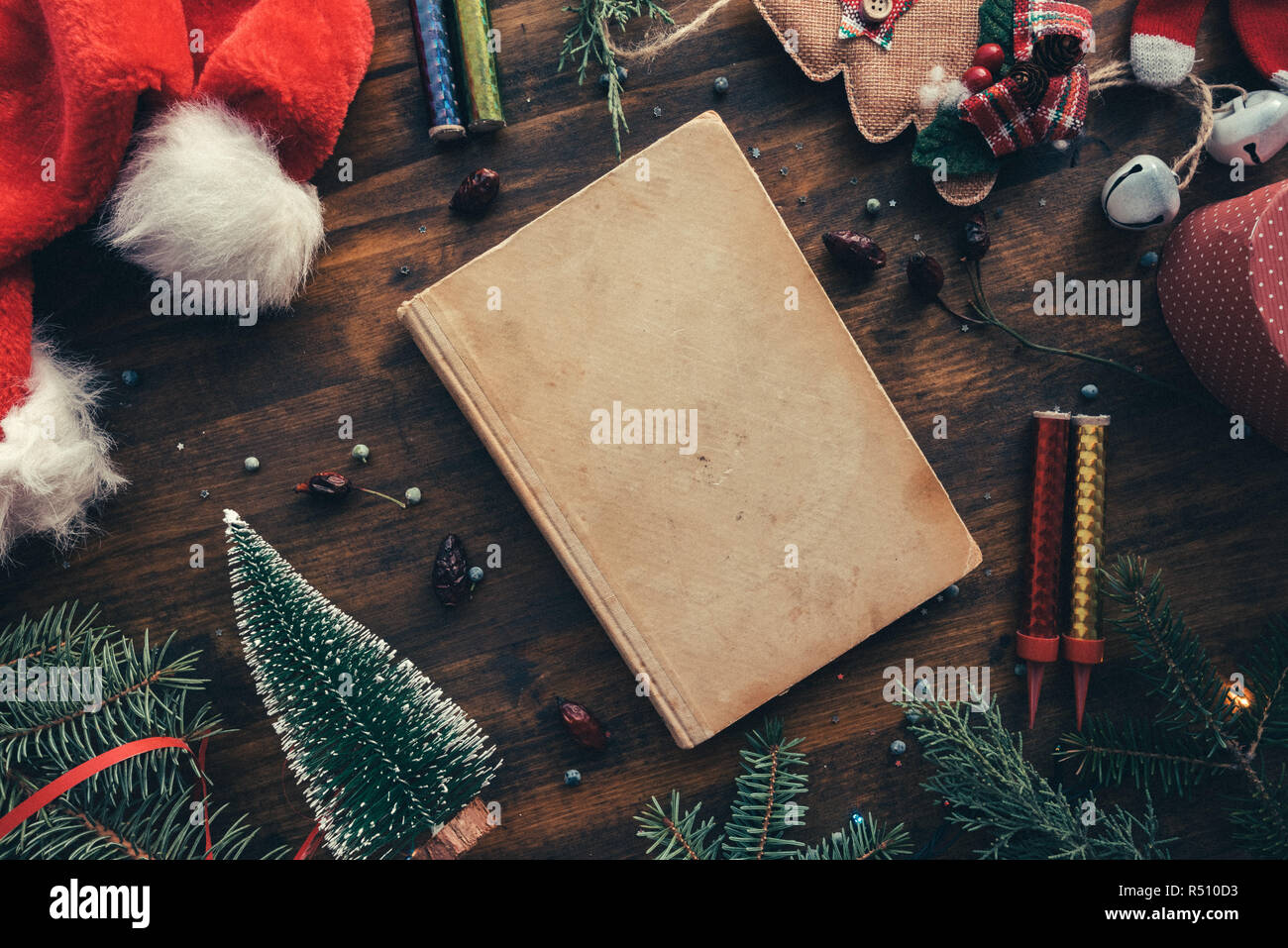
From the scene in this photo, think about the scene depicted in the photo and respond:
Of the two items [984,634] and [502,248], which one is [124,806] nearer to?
[502,248]

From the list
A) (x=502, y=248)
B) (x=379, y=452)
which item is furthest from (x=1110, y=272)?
(x=379, y=452)

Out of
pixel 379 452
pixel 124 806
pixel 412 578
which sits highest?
pixel 379 452

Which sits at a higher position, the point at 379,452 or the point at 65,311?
the point at 65,311

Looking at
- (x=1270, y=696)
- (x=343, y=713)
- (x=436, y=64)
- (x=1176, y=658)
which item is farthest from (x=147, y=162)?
(x=1270, y=696)

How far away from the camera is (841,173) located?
844 millimetres

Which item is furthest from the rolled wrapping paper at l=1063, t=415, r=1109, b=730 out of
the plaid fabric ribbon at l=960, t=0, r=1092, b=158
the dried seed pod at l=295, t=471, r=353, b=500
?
the dried seed pod at l=295, t=471, r=353, b=500

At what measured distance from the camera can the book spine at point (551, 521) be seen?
779mm

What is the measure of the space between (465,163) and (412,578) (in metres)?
0.47

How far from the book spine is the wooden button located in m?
0.56

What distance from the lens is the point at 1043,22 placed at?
79cm

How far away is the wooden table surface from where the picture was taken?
82 cm

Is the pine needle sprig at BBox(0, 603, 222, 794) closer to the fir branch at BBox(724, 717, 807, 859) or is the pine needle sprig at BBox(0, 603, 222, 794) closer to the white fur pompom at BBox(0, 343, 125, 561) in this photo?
the white fur pompom at BBox(0, 343, 125, 561)

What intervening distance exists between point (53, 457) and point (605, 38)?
72 centimetres

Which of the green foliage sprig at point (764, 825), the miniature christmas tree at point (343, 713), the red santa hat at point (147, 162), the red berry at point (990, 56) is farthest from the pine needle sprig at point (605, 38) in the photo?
the green foliage sprig at point (764, 825)
